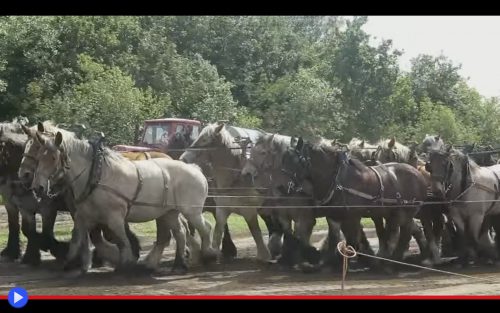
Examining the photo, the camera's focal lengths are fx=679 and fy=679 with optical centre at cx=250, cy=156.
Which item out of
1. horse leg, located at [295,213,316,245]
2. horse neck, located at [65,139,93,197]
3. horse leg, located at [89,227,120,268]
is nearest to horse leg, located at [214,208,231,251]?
horse leg, located at [295,213,316,245]

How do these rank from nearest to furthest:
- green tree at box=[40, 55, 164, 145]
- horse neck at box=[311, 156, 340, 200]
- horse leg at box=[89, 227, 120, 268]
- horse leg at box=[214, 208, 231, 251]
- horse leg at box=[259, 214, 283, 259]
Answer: horse leg at box=[89, 227, 120, 268], horse neck at box=[311, 156, 340, 200], horse leg at box=[214, 208, 231, 251], horse leg at box=[259, 214, 283, 259], green tree at box=[40, 55, 164, 145]

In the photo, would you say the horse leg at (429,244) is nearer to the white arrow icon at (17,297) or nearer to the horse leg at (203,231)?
the horse leg at (203,231)

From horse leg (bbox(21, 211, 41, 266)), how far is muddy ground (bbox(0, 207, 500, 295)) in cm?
15

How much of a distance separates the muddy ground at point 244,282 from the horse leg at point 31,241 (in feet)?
0.51

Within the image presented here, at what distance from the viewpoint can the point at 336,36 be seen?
109ft

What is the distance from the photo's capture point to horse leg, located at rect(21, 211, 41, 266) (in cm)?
1022

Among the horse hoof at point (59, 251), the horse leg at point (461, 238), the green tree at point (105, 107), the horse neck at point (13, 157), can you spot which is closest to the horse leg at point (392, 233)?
the horse leg at point (461, 238)

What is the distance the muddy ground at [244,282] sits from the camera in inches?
321

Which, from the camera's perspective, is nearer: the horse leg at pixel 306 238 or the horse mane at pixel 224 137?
the horse leg at pixel 306 238

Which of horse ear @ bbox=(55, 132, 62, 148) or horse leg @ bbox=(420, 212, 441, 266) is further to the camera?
horse leg @ bbox=(420, 212, 441, 266)

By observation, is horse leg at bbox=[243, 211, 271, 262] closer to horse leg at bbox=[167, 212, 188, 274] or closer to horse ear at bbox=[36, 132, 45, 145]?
horse leg at bbox=[167, 212, 188, 274]

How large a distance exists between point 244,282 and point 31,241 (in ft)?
11.5

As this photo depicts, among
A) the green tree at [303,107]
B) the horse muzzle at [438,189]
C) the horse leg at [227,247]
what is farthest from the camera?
the green tree at [303,107]
